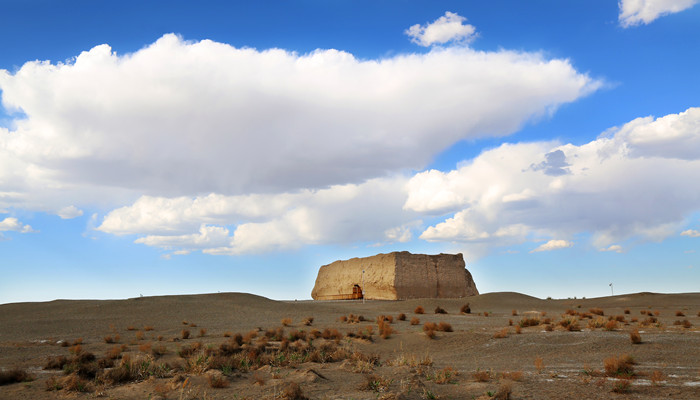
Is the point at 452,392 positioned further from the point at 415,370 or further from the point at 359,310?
the point at 359,310

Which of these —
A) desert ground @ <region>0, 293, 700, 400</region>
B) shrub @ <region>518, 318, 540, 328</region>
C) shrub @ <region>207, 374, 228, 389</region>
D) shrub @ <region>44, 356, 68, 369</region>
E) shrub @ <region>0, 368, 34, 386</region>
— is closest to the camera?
desert ground @ <region>0, 293, 700, 400</region>

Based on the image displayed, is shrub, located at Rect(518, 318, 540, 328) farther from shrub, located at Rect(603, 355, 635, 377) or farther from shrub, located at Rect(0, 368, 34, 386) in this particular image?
shrub, located at Rect(0, 368, 34, 386)

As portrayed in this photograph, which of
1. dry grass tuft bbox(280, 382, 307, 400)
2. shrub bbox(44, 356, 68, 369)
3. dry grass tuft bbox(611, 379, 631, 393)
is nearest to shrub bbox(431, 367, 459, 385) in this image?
dry grass tuft bbox(280, 382, 307, 400)

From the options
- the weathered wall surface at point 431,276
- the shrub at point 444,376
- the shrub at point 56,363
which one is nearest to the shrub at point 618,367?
the shrub at point 444,376

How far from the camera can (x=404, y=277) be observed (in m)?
52.7

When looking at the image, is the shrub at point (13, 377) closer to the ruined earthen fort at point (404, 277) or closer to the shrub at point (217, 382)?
the shrub at point (217, 382)

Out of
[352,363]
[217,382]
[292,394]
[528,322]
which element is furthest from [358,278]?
[292,394]

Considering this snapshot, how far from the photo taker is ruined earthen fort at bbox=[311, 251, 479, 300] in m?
52.6

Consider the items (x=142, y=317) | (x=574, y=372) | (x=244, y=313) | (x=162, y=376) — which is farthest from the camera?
(x=244, y=313)

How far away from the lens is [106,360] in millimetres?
15688

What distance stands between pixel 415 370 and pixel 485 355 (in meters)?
4.39

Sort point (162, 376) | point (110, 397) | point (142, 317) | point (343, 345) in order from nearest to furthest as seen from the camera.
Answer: point (110, 397)
point (162, 376)
point (343, 345)
point (142, 317)

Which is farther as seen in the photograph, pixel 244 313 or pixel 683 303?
pixel 683 303

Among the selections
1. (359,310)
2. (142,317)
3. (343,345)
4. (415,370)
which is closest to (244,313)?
(142,317)
